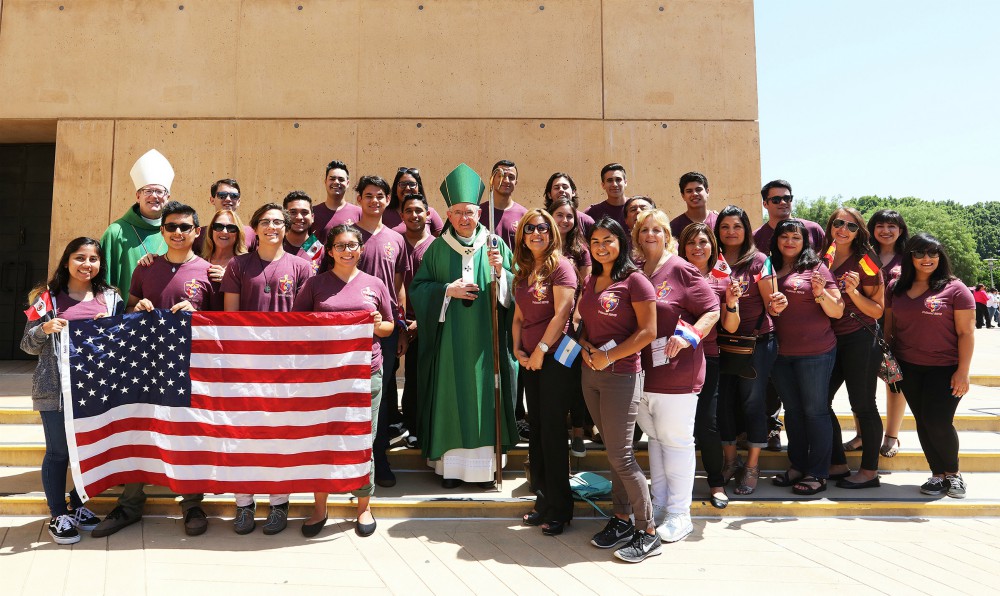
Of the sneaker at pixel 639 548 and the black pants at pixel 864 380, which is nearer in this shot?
the sneaker at pixel 639 548

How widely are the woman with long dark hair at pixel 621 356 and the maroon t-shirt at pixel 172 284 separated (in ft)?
8.47

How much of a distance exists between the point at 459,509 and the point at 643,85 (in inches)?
250

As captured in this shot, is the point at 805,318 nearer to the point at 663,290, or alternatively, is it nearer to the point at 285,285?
the point at 663,290

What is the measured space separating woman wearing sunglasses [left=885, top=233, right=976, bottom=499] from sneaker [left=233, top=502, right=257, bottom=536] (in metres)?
4.83

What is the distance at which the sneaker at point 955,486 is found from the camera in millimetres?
4332

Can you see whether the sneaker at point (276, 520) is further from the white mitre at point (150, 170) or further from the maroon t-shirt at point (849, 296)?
the maroon t-shirt at point (849, 296)

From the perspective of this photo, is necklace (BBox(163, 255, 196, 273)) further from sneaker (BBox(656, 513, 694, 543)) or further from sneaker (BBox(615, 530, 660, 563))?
sneaker (BBox(656, 513, 694, 543))

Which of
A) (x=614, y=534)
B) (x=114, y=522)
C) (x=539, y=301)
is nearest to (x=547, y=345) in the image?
(x=539, y=301)

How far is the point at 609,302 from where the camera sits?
3.50 metres

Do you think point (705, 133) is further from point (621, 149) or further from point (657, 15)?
point (657, 15)

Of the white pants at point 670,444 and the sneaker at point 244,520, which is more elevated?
the white pants at point 670,444

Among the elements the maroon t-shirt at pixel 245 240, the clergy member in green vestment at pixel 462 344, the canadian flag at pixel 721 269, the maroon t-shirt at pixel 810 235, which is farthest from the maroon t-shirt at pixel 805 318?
the maroon t-shirt at pixel 245 240

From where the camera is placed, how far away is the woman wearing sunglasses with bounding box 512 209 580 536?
378cm

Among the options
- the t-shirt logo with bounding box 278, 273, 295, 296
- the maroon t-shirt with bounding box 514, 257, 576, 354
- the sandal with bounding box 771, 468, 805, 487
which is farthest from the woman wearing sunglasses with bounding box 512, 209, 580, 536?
the sandal with bounding box 771, 468, 805, 487
